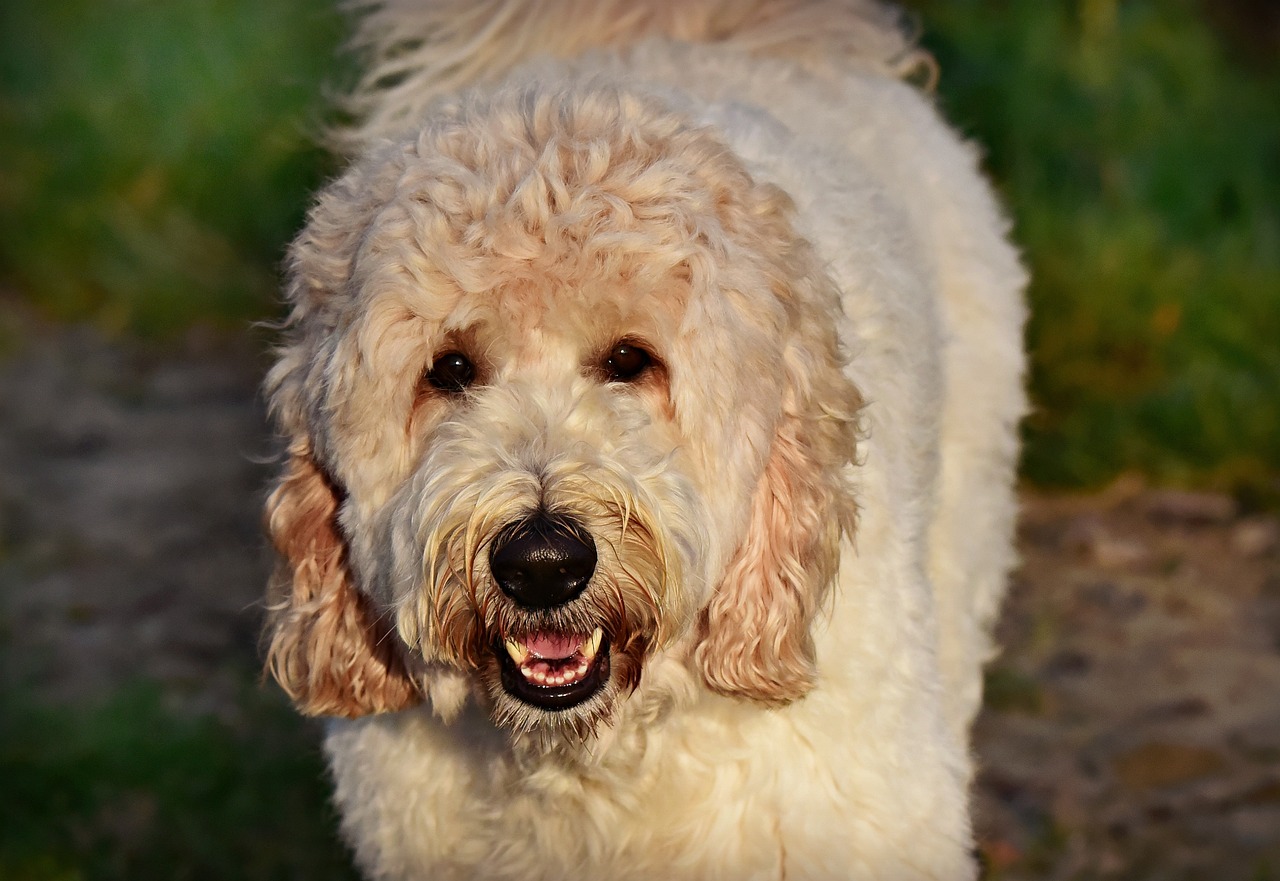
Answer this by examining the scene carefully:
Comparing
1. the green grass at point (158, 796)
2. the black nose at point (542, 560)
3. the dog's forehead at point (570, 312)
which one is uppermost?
the dog's forehead at point (570, 312)

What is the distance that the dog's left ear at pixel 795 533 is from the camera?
304 centimetres

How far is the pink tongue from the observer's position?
2.89 metres

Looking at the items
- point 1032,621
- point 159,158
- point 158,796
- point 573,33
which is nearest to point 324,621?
point 573,33

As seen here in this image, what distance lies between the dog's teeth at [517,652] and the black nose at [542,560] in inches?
6.1

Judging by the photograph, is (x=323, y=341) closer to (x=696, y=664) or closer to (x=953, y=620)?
(x=696, y=664)

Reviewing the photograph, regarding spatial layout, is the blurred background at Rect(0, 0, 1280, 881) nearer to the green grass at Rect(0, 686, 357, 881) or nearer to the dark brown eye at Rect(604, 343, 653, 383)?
the green grass at Rect(0, 686, 357, 881)

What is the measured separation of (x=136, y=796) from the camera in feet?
16.2

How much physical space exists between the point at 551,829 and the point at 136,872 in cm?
176

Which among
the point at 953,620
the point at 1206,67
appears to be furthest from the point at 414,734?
the point at 1206,67

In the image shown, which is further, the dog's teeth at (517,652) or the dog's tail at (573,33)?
the dog's tail at (573,33)

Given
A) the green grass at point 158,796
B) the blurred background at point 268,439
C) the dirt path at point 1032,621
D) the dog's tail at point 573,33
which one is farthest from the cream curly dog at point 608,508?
the green grass at point 158,796

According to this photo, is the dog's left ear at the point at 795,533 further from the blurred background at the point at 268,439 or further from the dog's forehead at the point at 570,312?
the blurred background at the point at 268,439

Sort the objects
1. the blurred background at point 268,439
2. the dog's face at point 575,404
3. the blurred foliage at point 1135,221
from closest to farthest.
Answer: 1. the dog's face at point 575,404
2. the blurred background at point 268,439
3. the blurred foliage at point 1135,221

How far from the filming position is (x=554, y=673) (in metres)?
2.96
